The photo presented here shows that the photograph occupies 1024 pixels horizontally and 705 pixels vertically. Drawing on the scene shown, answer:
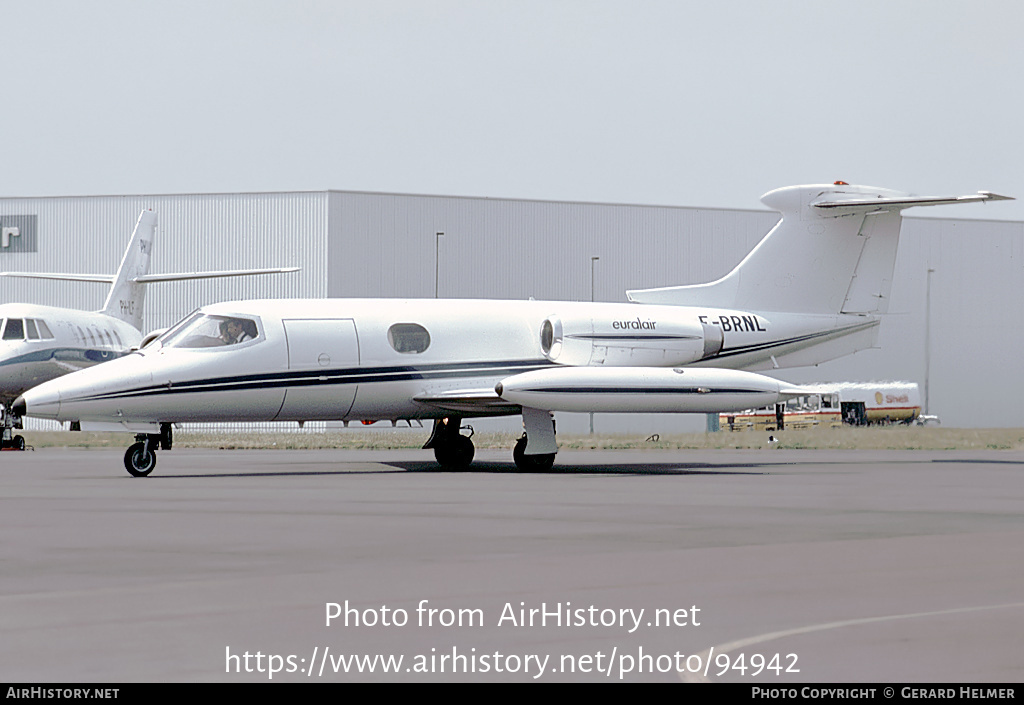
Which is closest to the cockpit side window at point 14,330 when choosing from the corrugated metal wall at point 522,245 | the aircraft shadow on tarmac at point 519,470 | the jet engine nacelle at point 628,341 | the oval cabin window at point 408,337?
the aircraft shadow on tarmac at point 519,470

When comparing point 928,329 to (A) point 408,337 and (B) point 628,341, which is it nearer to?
(B) point 628,341

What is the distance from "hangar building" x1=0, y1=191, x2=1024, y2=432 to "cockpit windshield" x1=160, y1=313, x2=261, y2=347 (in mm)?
35033

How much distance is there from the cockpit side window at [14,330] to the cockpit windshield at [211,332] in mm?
→ 11841

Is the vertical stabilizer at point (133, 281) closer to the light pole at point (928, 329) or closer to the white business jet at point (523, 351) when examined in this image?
the white business jet at point (523, 351)

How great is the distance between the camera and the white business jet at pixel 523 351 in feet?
70.3

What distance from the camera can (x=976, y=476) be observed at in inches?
856

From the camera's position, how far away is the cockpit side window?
3253 cm

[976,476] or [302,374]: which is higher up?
[302,374]

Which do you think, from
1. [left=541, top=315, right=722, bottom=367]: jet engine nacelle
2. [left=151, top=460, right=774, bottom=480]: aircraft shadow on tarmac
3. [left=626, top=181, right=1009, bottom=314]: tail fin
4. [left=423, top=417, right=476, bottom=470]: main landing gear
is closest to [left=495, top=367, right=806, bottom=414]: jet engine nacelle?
[left=151, top=460, right=774, bottom=480]: aircraft shadow on tarmac

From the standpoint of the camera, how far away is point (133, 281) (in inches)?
1738

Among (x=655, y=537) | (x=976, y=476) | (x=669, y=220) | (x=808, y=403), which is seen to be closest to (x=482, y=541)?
(x=655, y=537)

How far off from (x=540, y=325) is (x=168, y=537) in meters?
13.6
